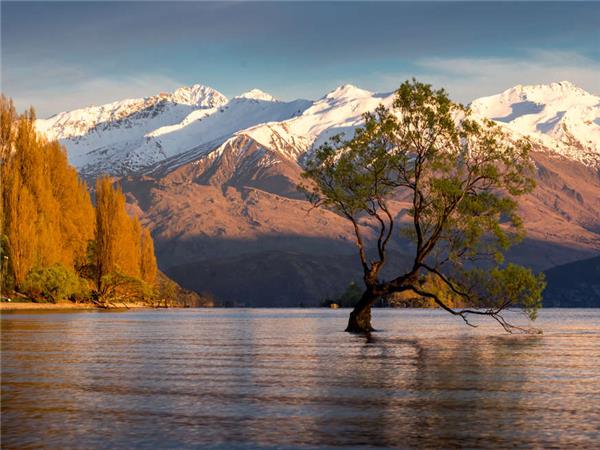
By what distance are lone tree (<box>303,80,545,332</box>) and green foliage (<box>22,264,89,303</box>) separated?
6747cm

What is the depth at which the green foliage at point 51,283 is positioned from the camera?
127 meters

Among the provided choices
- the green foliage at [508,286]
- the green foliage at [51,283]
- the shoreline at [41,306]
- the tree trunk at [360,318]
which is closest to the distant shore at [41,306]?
the shoreline at [41,306]

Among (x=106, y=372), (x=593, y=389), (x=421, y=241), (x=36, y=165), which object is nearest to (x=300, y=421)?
Result: (x=593, y=389)

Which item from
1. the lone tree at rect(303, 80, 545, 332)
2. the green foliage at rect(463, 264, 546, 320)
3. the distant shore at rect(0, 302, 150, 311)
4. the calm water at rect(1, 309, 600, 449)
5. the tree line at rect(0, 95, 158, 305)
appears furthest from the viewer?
the tree line at rect(0, 95, 158, 305)

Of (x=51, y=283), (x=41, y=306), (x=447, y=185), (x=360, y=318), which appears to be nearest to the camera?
(x=447, y=185)

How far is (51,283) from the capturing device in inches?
5157

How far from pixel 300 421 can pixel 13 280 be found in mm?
111344

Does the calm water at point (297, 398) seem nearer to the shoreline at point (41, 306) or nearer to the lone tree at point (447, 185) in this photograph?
the lone tree at point (447, 185)

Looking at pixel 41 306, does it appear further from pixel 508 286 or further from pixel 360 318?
pixel 508 286

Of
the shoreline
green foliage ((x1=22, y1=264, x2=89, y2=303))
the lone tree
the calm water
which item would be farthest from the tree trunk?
green foliage ((x1=22, y1=264, x2=89, y2=303))

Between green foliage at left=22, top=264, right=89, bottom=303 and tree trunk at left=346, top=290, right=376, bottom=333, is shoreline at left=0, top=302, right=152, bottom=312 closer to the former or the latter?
green foliage at left=22, top=264, right=89, bottom=303

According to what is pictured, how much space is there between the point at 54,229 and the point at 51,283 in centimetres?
810

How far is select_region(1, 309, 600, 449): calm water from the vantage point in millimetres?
21766

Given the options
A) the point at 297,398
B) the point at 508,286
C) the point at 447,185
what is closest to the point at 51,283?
the point at 447,185
